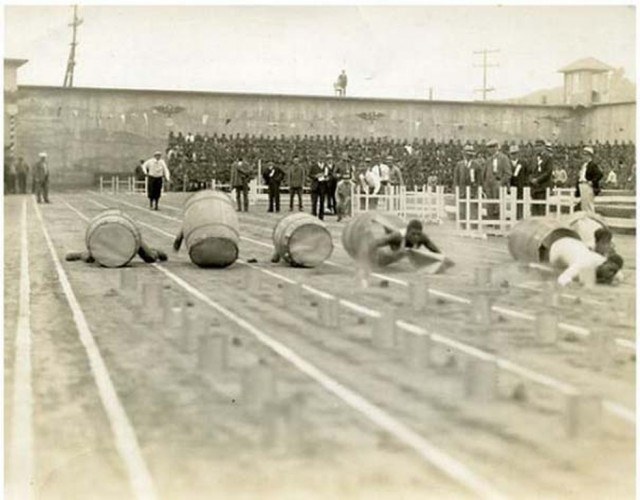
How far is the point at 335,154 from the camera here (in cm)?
2559

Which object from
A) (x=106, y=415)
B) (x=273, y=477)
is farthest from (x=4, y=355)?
(x=273, y=477)

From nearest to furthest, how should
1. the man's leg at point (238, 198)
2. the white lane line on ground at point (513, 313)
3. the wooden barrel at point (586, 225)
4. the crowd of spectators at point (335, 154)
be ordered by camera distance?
the white lane line on ground at point (513, 313) < the wooden barrel at point (586, 225) < the crowd of spectators at point (335, 154) < the man's leg at point (238, 198)

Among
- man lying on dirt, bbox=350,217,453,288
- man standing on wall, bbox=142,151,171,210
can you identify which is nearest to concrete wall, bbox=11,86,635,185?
man standing on wall, bbox=142,151,171,210

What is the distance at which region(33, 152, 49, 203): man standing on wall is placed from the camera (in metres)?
14.0

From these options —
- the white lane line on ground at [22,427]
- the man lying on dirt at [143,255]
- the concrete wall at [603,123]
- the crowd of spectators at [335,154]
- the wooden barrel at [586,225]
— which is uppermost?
the concrete wall at [603,123]

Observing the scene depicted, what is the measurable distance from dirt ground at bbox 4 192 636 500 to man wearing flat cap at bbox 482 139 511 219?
7002mm

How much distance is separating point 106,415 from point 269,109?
2547 centimetres

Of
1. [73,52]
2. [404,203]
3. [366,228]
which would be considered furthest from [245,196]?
[73,52]

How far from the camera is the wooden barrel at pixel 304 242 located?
1179cm

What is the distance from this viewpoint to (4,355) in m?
6.68

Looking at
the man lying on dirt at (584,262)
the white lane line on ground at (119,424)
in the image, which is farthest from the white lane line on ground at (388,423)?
the man lying on dirt at (584,262)

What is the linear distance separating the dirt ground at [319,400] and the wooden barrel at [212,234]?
174 cm

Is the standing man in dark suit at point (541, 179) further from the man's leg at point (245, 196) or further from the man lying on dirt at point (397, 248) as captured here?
the man's leg at point (245, 196)

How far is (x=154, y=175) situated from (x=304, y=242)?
7522 millimetres
